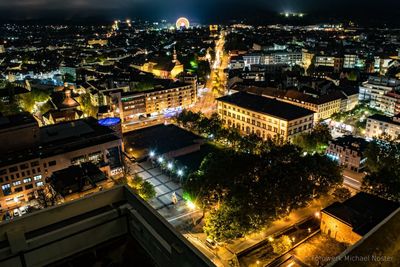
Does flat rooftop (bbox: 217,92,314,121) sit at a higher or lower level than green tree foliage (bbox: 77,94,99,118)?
higher

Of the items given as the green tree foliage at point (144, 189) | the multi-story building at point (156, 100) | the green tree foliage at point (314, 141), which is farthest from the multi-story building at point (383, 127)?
the multi-story building at point (156, 100)

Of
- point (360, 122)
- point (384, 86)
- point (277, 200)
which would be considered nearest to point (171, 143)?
point (277, 200)

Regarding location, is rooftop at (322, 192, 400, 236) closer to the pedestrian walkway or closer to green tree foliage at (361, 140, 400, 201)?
green tree foliage at (361, 140, 400, 201)

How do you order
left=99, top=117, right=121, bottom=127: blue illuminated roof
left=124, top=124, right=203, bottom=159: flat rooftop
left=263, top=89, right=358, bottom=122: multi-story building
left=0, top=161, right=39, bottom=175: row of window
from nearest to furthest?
1. left=0, top=161, right=39, bottom=175: row of window
2. left=124, top=124, right=203, bottom=159: flat rooftop
3. left=99, top=117, right=121, bottom=127: blue illuminated roof
4. left=263, top=89, right=358, bottom=122: multi-story building

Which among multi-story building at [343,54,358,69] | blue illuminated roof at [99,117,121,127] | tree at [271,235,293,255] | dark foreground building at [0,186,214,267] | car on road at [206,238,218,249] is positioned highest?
dark foreground building at [0,186,214,267]

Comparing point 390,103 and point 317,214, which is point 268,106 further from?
point 317,214

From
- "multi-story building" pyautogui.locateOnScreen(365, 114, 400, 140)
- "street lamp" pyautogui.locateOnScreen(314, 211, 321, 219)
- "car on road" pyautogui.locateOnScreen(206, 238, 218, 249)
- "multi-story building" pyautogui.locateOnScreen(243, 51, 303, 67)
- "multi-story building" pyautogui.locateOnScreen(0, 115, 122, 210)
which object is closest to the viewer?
"car on road" pyautogui.locateOnScreen(206, 238, 218, 249)

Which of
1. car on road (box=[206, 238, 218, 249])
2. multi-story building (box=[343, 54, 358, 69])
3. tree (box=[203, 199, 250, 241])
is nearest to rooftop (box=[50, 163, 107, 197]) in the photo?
car on road (box=[206, 238, 218, 249])

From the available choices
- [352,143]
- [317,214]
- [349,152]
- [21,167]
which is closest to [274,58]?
[352,143]
